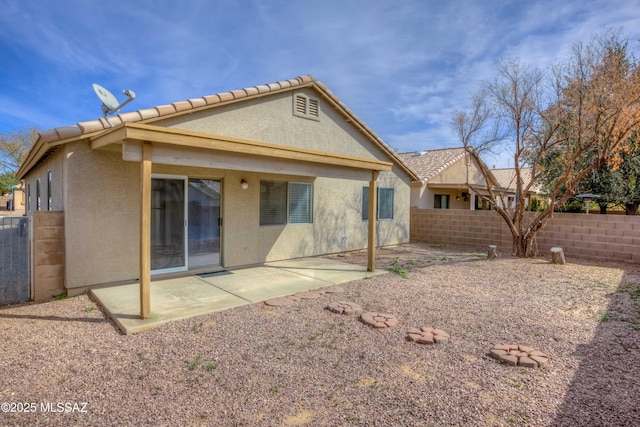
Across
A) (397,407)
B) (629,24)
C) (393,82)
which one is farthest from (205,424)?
(393,82)

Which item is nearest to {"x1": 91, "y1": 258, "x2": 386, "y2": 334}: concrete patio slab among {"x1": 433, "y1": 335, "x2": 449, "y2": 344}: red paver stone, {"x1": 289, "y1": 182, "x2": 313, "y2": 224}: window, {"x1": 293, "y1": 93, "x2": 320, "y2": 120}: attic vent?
{"x1": 289, "y1": 182, "x2": 313, "y2": 224}: window

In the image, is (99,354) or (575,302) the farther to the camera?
(575,302)

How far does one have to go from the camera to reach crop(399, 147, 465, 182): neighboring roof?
21469 millimetres

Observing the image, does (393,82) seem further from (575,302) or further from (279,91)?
(575,302)

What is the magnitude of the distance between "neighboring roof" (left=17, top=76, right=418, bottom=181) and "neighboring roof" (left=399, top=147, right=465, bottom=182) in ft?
32.1

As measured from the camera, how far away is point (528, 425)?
3.05 metres

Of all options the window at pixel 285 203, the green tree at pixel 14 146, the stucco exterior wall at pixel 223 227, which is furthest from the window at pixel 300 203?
the green tree at pixel 14 146

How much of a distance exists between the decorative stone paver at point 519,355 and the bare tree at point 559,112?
848cm

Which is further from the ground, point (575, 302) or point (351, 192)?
point (351, 192)

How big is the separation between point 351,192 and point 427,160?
13.8 meters

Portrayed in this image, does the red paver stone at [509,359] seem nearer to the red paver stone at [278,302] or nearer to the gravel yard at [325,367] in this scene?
the gravel yard at [325,367]

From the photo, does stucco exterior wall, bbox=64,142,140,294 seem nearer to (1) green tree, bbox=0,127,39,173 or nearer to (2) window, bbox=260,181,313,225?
(2) window, bbox=260,181,313,225

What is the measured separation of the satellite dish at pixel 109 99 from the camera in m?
7.05

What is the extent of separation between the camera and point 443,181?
72.1 ft
